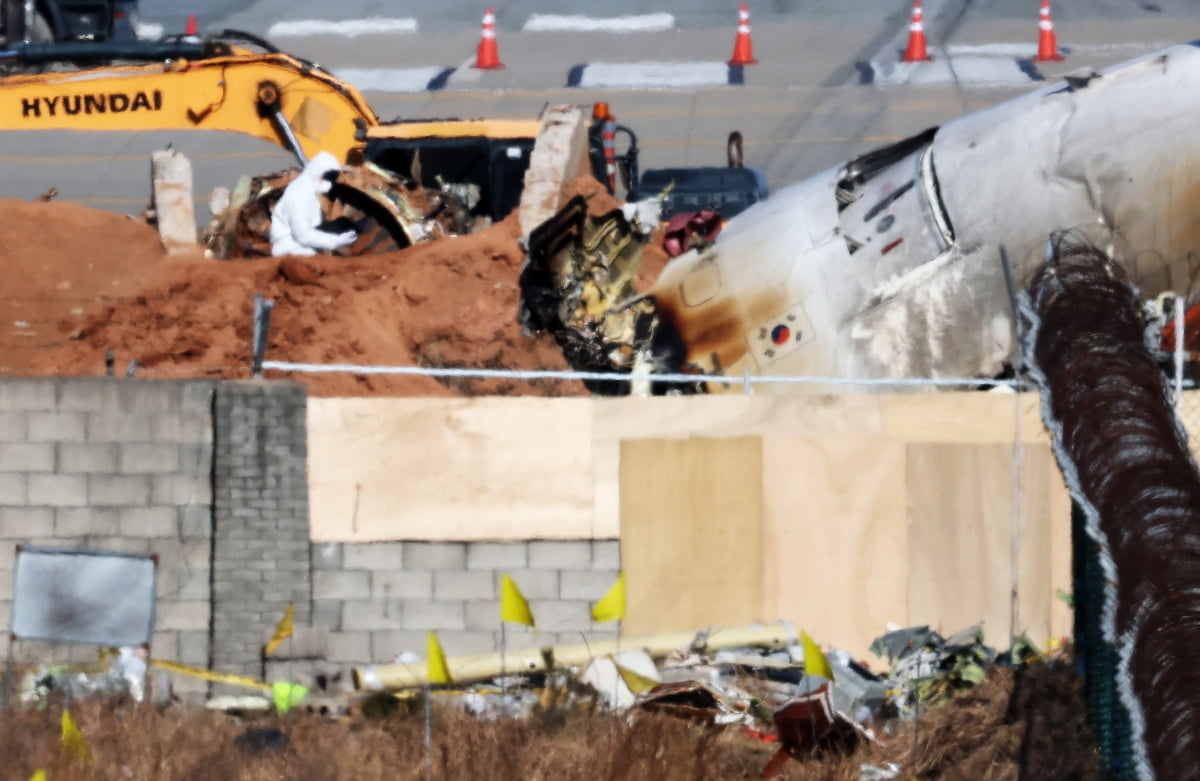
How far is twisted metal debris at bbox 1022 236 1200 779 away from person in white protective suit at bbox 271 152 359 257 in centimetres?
748

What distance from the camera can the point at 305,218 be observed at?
15.3 metres

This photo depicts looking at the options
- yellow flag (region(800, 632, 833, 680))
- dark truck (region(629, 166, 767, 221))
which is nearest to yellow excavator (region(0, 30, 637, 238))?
dark truck (region(629, 166, 767, 221))

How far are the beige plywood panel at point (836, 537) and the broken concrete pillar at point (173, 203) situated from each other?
22.5 ft

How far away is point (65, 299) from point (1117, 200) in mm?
8112

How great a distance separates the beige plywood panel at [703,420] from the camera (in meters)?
11.2

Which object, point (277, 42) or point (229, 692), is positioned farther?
point (277, 42)

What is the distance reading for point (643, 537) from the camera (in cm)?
1111

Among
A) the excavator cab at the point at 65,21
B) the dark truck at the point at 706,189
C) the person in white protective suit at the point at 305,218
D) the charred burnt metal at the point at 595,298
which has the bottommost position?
the charred burnt metal at the point at 595,298

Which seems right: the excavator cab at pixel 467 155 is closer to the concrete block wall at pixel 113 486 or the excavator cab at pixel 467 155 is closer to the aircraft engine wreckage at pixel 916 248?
the aircraft engine wreckage at pixel 916 248

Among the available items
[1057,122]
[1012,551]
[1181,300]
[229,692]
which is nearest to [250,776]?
[229,692]

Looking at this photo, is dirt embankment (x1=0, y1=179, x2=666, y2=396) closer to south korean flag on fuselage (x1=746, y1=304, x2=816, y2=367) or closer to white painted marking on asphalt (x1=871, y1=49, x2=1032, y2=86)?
south korean flag on fuselage (x1=746, y1=304, x2=816, y2=367)

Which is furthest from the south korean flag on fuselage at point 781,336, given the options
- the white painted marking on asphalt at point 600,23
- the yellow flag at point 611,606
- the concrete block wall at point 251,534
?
the white painted marking on asphalt at point 600,23

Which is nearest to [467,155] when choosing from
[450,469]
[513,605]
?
[450,469]

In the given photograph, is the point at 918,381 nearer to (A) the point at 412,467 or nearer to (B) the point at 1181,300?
(B) the point at 1181,300
